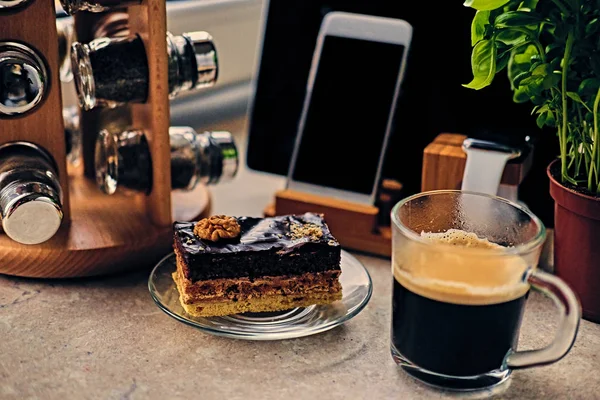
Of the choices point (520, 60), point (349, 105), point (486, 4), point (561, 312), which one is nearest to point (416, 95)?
point (349, 105)

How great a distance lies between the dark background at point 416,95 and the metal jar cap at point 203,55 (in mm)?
170

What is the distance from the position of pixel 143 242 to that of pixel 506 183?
1.37 ft

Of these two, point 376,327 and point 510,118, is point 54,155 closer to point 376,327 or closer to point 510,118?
point 376,327

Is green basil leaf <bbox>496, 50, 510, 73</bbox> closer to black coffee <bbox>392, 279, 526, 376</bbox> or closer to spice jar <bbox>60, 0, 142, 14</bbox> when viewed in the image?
black coffee <bbox>392, 279, 526, 376</bbox>

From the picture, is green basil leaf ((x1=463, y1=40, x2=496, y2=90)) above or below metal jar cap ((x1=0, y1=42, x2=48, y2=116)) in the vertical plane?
above

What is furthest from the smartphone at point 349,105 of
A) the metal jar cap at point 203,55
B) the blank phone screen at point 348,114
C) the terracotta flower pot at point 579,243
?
the terracotta flower pot at point 579,243

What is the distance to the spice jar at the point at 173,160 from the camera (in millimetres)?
946

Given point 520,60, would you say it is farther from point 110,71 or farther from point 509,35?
point 110,71

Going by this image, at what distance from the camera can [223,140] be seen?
1.04 m

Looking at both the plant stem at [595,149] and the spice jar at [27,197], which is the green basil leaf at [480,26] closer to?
the plant stem at [595,149]

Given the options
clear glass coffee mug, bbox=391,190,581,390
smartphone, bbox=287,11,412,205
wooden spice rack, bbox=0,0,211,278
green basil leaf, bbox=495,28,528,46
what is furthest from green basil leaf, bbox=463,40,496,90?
wooden spice rack, bbox=0,0,211,278

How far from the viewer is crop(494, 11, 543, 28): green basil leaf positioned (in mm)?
733

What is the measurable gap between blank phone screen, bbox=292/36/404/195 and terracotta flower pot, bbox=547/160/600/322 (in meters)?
0.23

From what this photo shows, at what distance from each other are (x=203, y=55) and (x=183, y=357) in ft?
1.24
